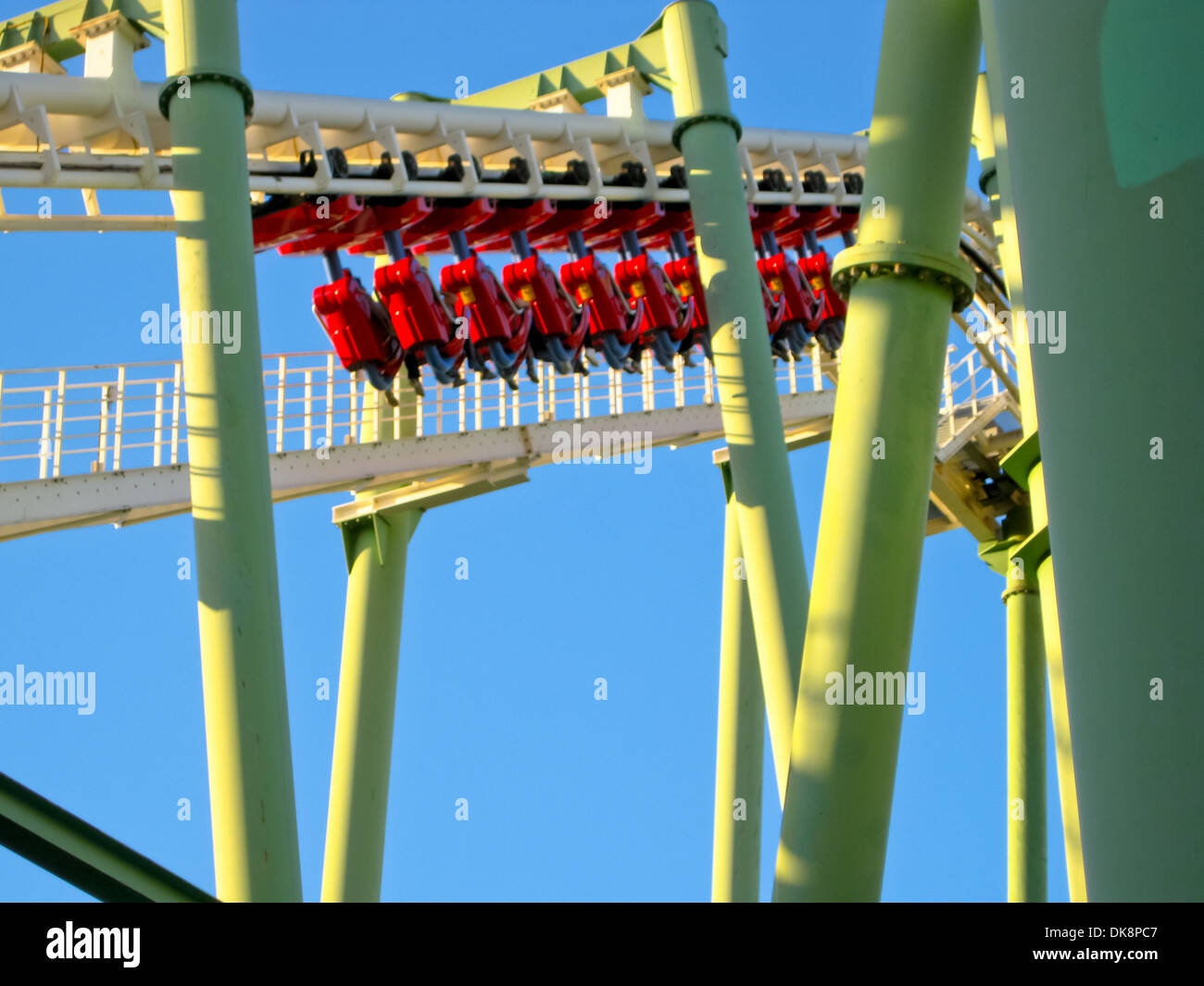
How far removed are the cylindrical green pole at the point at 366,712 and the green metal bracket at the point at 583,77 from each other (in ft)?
9.70

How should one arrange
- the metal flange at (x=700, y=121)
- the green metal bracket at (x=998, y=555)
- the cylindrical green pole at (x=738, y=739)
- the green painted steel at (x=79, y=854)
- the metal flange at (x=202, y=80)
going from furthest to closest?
the green metal bracket at (x=998, y=555)
the cylindrical green pole at (x=738, y=739)
the metal flange at (x=700, y=121)
the metal flange at (x=202, y=80)
the green painted steel at (x=79, y=854)

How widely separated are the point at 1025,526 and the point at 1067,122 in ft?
37.6

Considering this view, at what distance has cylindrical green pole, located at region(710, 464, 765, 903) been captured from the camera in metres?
9.73

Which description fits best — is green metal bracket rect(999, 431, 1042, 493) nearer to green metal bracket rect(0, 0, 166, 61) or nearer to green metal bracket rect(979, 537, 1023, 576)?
green metal bracket rect(0, 0, 166, 61)

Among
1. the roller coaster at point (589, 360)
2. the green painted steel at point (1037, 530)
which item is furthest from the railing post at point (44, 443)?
the green painted steel at point (1037, 530)

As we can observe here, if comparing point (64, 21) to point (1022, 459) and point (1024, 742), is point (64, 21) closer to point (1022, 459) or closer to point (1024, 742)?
point (1022, 459)

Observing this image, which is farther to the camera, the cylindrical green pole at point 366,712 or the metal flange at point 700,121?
the cylindrical green pole at point 366,712

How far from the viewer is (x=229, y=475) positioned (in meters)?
5.45

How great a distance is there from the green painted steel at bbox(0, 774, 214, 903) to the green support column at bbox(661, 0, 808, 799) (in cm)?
380

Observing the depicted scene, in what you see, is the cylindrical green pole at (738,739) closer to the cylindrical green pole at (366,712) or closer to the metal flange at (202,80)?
the cylindrical green pole at (366,712)

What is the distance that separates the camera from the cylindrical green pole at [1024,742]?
9430 millimetres

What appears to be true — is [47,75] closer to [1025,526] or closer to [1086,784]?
[1086,784]

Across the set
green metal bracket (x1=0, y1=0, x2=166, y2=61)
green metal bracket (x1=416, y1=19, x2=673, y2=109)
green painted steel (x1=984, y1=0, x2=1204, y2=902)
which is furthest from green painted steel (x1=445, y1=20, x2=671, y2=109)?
green painted steel (x1=984, y1=0, x2=1204, y2=902)

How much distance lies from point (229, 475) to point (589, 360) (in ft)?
20.1
